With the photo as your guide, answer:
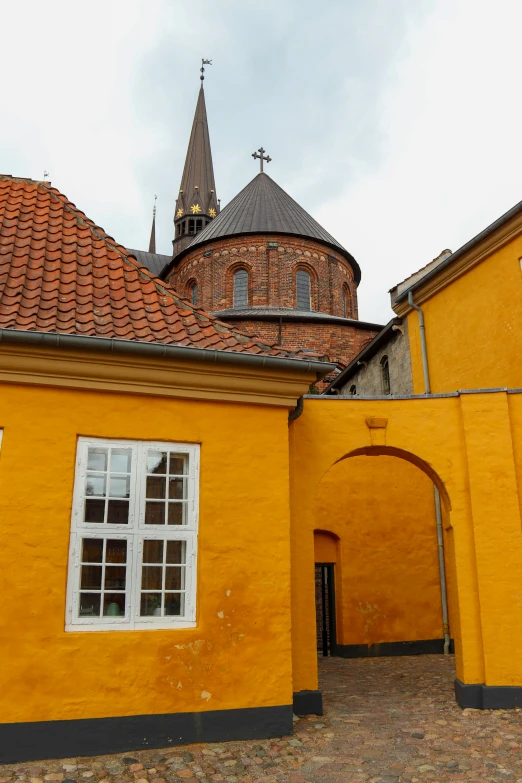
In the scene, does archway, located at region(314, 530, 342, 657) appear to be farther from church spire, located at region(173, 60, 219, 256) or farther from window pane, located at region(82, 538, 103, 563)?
church spire, located at region(173, 60, 219, 256)

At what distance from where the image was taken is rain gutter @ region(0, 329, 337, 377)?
6531 millimetres

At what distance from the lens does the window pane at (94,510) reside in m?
6.69

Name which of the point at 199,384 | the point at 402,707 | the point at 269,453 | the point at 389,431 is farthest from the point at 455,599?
the point at 199,384

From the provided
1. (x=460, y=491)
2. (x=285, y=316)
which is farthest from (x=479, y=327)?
(x=285, y=316)

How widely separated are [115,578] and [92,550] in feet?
1.17

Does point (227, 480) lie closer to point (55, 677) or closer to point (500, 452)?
point (55, 677)

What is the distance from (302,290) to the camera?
1211 inches

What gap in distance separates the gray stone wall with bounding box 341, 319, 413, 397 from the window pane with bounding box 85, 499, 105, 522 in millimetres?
8919

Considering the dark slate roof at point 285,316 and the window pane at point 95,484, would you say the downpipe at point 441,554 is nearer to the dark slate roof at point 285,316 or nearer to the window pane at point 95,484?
the window pane at point 95,484

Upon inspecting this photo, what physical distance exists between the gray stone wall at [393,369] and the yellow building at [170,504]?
6286 mm

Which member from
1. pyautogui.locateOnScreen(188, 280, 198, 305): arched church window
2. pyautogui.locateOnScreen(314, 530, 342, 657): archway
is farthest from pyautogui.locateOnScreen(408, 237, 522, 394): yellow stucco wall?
pyautogui.locateOnScreen(188, 280, 198, 305): arched church window

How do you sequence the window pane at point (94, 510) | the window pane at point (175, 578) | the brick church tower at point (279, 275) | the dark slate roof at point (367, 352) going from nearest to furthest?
1. the window pane at point (94, 510)
2. the window pane at point (175, 578)
3. the dark slate roof at point (367, 352)
4. the brick church tower at point (279, 275)

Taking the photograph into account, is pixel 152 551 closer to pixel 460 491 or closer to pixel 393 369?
pixel 460 491

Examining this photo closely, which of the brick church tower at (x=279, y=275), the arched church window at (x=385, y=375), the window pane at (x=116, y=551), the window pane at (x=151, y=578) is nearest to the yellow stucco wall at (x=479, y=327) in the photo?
the arched church window at (x=385, y=375)
